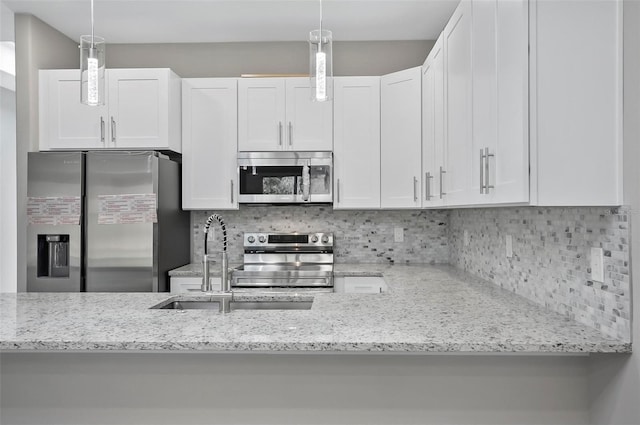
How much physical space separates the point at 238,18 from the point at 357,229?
1.86 m

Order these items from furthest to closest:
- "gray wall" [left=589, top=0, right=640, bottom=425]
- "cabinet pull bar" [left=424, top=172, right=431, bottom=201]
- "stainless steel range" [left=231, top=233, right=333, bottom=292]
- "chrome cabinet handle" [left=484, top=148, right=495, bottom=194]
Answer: "stainless steel range" [left=231, top=233, right=333, bottom=292] → "cabinet pull bar" [left=424, top=172, right=431, bottom=201] → "chrome cabinet handle" [left=484, top=148, right=495, bottom=194] → "gray wall" [left=589, top=0, right=640, bottom=425]

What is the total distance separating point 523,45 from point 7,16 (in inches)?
139

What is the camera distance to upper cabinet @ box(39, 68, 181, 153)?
3277 millimetres

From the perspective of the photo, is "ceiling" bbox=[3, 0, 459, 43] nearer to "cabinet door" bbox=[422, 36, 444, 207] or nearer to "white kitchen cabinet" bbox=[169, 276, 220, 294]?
"cabinet door" bbox=[422, 36, 444, 207]

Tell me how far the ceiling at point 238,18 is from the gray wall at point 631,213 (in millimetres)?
1939

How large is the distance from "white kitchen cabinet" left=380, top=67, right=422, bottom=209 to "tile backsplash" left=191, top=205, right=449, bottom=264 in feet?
1.34

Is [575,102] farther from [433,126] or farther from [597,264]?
[433,126]

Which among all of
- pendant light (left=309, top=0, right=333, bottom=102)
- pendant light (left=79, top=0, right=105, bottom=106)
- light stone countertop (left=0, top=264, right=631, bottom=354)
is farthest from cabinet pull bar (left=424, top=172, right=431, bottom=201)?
pendant light (left=79, top=0, right=105, bottom=106)

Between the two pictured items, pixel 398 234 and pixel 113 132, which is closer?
pixel 113 132

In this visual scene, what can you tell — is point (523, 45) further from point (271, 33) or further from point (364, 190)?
point (271, 33)

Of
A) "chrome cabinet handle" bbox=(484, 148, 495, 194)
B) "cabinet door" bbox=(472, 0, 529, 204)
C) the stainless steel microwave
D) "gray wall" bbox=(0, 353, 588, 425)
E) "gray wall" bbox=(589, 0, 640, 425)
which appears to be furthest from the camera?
the stainless steel microwave

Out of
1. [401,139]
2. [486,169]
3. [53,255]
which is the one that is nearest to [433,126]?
[401,139]

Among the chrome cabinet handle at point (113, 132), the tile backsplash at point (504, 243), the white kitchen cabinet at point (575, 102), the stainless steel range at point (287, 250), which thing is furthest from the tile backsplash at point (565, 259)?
the chrome cabinet handle at point (113, 132)

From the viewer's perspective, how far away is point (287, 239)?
145 inches
